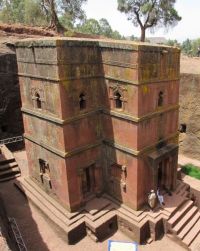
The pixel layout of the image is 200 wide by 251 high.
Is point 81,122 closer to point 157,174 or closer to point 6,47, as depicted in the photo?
point 157,174

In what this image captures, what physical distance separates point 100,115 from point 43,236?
6.03m

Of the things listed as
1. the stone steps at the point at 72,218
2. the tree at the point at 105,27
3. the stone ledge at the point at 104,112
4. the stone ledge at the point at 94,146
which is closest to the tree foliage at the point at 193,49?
the tree at the point at 105,27

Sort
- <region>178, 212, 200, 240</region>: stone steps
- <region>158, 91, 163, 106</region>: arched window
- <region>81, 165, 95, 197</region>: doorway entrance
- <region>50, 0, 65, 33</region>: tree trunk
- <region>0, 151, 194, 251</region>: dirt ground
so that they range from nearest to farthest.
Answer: <region>0, 151, 194, 251</region>: dirt ground
<region>178, 212, 200, 240</region>: stone steps
<region>158, 91, 163, 106</region>: arched window
<region>81, 165, 95, 197</region>: doorway entrance
<region>50, 0, 65, 33</region>: tree trunk

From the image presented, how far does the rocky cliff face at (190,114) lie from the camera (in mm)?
18953

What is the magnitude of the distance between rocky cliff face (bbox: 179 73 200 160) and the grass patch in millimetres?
1931

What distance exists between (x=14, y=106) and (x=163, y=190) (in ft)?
44.8

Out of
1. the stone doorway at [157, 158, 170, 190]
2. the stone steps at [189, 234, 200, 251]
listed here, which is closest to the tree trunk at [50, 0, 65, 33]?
the stone doorway at [157, 158, 170, 190]

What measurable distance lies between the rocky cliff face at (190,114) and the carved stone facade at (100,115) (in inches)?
265

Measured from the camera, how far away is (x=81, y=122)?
37.8 feet

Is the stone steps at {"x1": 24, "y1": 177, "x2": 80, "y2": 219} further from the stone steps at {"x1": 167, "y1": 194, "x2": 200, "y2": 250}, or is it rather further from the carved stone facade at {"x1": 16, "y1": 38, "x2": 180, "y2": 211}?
the stone steps at {"x1": 167, "y1": 194, "x2": 200, "y2": 250}

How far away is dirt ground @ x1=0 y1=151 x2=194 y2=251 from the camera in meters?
11.0

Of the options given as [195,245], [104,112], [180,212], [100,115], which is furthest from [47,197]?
[195,245]

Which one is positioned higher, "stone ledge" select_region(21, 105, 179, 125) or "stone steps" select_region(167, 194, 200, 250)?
"stone ledge" select_region(21, 105, 179, 125)

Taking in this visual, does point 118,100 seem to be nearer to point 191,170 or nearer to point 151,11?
point 191,170
